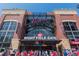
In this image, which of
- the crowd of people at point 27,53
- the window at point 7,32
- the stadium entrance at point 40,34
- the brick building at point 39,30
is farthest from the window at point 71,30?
the window at point 7,32

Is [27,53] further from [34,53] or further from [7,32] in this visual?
[7,32]

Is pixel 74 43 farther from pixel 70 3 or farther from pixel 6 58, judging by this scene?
pixel 6 58

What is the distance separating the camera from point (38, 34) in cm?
195

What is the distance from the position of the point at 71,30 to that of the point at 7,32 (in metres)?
0.79

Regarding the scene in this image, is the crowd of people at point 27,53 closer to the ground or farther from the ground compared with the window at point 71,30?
closer to the ground

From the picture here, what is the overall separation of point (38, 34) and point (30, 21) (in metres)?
0.23

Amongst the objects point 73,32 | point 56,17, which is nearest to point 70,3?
point 56,17

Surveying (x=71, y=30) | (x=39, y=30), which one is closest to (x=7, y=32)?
(x=39, y=30)

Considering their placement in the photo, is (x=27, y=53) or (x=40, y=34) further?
(x=40, y=34)

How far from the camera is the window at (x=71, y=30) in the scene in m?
1.95

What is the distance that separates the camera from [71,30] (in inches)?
79.5

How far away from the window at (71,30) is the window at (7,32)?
0.64 meters

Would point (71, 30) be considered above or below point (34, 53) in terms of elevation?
above

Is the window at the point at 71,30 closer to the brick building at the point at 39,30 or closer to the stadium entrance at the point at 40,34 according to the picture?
the brick building at the point at 39,30
